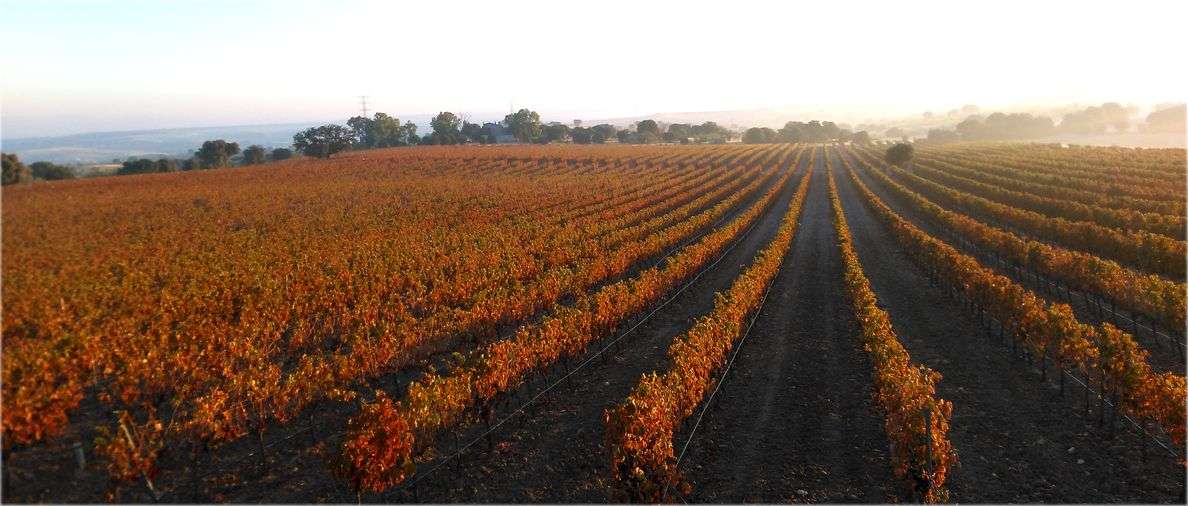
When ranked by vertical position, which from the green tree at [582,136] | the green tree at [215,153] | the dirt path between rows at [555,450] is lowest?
the dirt path between rows at [555,450]

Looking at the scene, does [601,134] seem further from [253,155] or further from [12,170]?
[12,170]

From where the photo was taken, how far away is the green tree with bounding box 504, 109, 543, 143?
149125 millimetres

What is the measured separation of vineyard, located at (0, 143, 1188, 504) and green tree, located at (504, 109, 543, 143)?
124290mm

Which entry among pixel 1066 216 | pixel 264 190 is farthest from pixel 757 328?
pixel 264 190

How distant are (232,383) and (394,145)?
124m

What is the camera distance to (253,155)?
71375 millimetres

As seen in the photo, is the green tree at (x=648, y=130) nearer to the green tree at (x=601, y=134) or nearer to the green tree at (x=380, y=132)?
the green tree at (x=601, y=134)

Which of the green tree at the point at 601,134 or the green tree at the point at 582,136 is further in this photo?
the green tree at the point at 601,134

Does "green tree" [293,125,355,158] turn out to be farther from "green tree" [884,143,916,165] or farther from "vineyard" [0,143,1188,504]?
"green tree" [884,143,916,165]

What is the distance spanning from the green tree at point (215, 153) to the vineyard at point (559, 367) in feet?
82.2

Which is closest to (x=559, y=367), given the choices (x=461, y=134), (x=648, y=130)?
(x=461, y=134)

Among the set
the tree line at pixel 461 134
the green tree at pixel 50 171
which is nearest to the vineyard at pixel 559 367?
the green tree at pixel 50 171

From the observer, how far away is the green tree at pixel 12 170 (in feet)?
37.8

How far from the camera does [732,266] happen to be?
27.4 m
